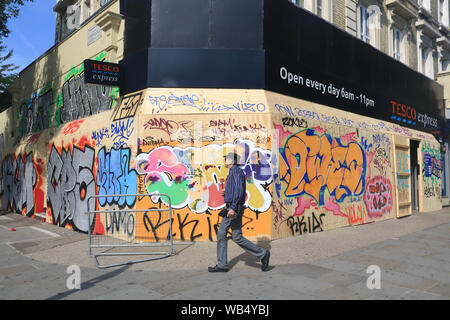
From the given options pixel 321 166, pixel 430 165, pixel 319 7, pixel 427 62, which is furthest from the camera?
pixel 427 62

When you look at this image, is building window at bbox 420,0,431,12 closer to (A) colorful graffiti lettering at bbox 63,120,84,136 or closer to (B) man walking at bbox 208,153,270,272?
(A) colorful graffiti lettering at bbox 63,120,84,136

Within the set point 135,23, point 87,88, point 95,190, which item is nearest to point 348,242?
point 95,190

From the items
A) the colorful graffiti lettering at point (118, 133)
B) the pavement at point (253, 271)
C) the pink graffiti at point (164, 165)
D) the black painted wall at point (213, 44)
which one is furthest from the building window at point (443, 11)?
the colorful graffiti lettering at point (118, 133)

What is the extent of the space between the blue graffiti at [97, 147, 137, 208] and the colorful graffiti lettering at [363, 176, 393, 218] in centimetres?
661

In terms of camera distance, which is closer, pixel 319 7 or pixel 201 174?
pixel 201 174

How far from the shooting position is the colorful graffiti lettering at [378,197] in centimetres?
1007

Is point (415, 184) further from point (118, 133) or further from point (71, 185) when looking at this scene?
point (71, 185)

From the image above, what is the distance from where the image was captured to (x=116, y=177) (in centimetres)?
784

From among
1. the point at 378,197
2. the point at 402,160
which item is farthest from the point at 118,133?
the point at 402,160

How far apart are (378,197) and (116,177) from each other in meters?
7.73

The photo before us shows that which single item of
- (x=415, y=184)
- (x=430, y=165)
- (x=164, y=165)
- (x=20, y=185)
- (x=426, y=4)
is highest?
(x=426, y=4)

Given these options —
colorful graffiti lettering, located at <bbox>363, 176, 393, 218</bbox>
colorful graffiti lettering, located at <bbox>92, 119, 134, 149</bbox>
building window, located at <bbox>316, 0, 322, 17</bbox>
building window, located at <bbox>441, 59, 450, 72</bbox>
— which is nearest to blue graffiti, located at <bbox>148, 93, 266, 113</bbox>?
colorful graffiti lettering, located at <bbox>92, 119, 134, 149</bbox>

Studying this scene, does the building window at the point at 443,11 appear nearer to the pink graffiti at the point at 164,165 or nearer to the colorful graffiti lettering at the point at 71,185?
the pink graffiti at the point at 164,165

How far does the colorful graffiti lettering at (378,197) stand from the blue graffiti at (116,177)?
260 inches
